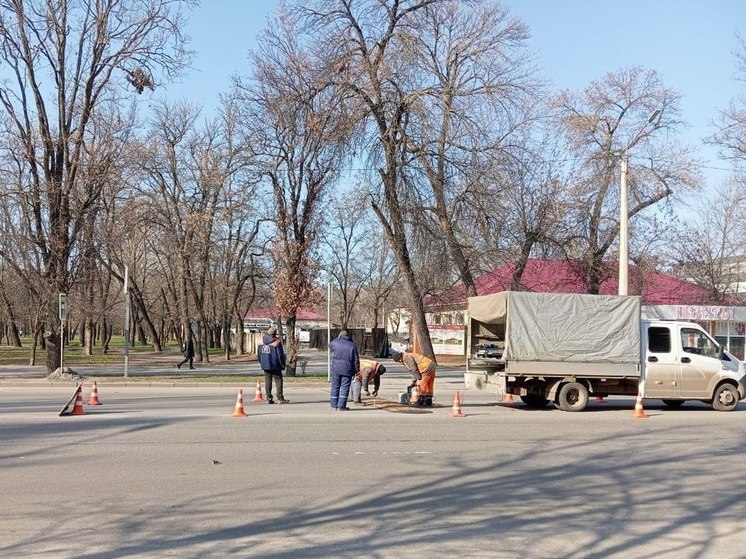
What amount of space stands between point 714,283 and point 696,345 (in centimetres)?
3198

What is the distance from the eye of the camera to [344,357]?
649 inches

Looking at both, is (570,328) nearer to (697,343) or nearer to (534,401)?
(534,401)

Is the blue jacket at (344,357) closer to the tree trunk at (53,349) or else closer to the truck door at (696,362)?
the truck door at (696,362)

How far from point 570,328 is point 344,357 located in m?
5.03

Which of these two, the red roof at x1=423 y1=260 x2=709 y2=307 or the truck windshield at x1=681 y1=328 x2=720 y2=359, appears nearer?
the truck windshield at x1=681 y1=328 x2=720 y2=359

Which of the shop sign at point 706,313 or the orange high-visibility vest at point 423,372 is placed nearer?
the orange high-visibility vest at point 423,372

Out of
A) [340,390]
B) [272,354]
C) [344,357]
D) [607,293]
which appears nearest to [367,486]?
[344,357]

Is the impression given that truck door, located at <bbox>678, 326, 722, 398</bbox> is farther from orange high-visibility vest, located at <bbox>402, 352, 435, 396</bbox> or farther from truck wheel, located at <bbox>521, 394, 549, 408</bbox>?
orange high-visibility vest, located at <bbox>402, 352, 435, 396</bbox>

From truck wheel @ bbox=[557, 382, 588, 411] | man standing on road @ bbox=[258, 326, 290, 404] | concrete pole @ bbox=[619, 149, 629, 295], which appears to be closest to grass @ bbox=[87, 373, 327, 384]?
man standing on road @ bbox=[258, 326, 290, 404]

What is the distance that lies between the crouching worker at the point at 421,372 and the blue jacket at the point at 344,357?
46.5 inches

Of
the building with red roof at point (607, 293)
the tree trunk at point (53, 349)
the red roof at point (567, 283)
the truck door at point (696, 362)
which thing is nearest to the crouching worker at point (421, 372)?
the truck door at point (696, 362)

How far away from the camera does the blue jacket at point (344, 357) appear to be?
16.5 metres

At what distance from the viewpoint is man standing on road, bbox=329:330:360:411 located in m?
16.5

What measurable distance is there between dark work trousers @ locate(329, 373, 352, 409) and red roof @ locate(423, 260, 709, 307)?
790 inches
